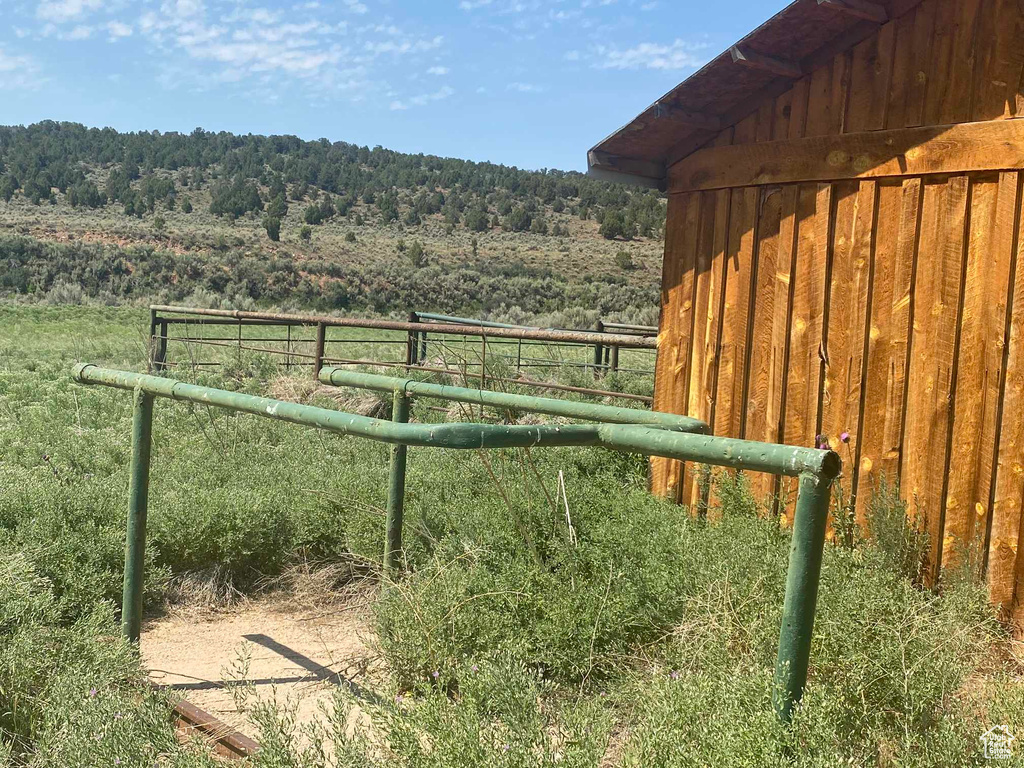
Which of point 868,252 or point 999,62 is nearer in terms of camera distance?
point 999,62

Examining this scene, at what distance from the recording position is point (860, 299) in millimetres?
4688

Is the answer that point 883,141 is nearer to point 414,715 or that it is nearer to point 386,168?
point 414,715

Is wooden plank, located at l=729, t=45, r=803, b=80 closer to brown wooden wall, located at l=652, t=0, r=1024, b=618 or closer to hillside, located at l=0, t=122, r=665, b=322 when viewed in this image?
brown wooden wall, located at l=652, t=0, r=1024, b=618

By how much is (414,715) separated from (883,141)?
3.75 m

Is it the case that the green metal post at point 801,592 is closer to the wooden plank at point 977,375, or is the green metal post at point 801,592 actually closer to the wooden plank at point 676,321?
the wooden plank at point 977,375

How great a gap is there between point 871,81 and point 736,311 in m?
1.41

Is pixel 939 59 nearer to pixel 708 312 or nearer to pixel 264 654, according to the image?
pixel 708 312

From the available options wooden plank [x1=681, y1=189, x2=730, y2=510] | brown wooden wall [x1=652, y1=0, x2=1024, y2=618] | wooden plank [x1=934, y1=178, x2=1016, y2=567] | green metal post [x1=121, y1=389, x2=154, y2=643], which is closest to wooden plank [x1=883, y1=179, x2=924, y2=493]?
brown wooden wall [x1=652, y1=0, x2=1024, y2=618]

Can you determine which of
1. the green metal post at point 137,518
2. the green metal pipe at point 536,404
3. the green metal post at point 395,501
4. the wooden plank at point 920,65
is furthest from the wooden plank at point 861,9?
the green metal post at point 137,518

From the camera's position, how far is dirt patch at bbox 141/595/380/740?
335 centimetres

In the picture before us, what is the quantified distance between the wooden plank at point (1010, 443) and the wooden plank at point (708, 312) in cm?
162

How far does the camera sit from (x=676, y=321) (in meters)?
5.80

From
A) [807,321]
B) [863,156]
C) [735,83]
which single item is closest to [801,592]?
[807,321]

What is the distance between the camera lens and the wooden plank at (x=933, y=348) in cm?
432
